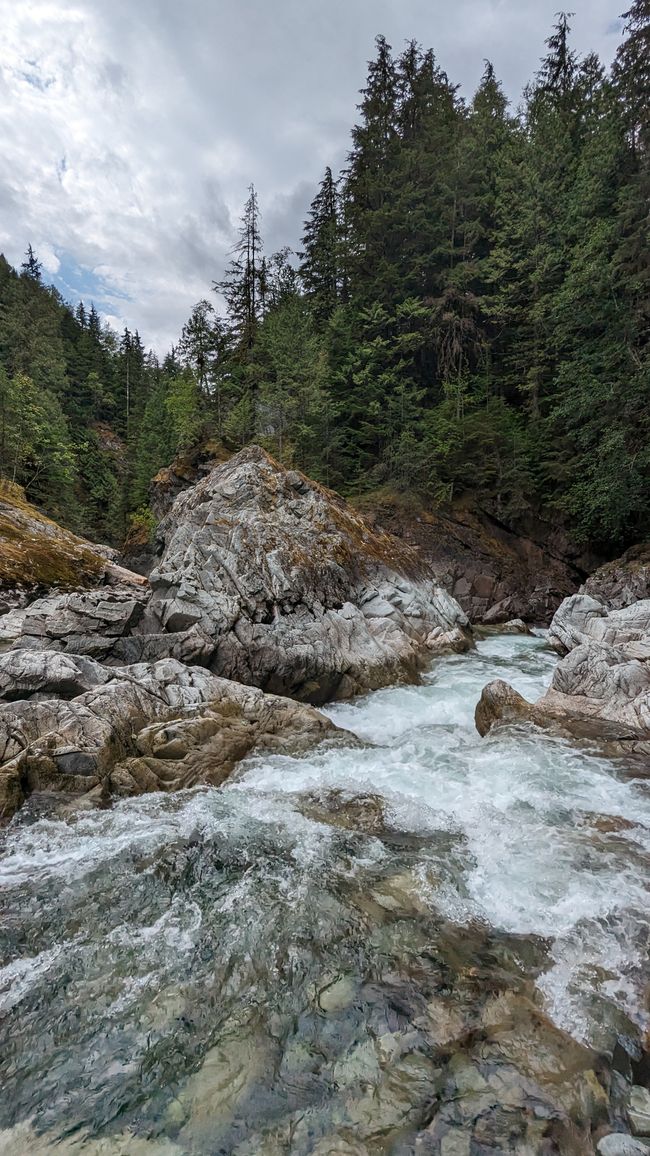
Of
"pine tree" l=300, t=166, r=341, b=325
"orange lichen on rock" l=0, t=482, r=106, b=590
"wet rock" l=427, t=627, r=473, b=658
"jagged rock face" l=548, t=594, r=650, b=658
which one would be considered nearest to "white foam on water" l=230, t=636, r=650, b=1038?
"jagged rock face" l=548, t=594, r=650, b=658

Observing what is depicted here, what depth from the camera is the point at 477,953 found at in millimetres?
4695

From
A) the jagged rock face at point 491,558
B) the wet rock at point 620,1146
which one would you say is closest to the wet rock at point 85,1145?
the wet rock at point 620,1146

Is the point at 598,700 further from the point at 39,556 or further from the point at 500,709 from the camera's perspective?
the point at 39,556

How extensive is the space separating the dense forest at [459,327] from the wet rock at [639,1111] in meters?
22.9

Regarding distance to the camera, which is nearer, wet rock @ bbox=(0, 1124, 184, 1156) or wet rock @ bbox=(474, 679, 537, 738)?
wet rock @ bbox=(0, 1124, 184, 1156)

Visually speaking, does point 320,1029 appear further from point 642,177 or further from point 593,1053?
point 642,177

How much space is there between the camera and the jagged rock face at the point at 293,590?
1380 cm

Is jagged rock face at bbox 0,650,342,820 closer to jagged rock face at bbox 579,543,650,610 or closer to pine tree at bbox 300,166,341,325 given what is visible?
jagged rock face at bbox 579,543,650,610

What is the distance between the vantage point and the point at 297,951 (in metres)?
4.80

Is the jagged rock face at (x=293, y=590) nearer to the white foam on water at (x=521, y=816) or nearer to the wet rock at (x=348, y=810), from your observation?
the white foam on water at (x=521, y=816)

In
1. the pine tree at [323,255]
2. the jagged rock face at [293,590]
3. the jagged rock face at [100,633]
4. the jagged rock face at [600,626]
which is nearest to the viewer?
the jagged rock face at [100,633]

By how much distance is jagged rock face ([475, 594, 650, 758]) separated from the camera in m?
9.90

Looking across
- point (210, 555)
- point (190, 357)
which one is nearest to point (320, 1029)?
point (210, 555)

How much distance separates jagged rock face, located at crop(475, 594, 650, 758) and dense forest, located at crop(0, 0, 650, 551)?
13201 mm
